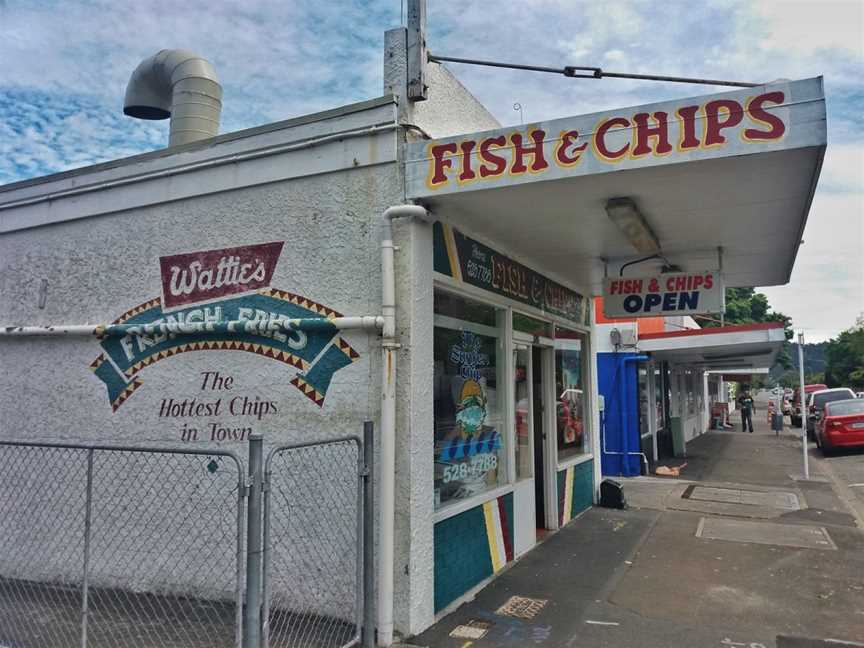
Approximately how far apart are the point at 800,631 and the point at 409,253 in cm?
403

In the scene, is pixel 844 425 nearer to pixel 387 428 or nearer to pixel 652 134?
pixel 652 134

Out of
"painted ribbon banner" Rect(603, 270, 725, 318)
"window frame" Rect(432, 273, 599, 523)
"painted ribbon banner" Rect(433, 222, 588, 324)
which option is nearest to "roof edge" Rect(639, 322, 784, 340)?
"window frame" Rect(432, 273, 599, 523)

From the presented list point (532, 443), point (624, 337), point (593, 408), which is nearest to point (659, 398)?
point (624, 337)

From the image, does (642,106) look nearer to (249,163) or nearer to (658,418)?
(249,163)

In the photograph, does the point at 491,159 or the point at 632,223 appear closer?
the point at 491,159

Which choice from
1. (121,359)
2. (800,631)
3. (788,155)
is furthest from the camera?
(121,359)

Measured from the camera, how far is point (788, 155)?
12.7 ft

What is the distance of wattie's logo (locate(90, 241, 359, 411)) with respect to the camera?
493 centimetres

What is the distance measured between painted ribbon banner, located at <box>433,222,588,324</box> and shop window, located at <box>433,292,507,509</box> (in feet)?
0.76

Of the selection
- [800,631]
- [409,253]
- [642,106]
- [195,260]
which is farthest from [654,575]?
[195,260]

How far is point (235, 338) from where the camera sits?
5242 millimetres

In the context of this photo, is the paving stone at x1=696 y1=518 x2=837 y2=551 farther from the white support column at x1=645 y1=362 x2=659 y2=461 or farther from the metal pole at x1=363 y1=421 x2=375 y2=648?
the white support column at x1=645 y1=362 x2=659 y2=461

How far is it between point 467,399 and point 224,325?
2199 mm

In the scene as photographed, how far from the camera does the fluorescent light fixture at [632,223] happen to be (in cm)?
487
